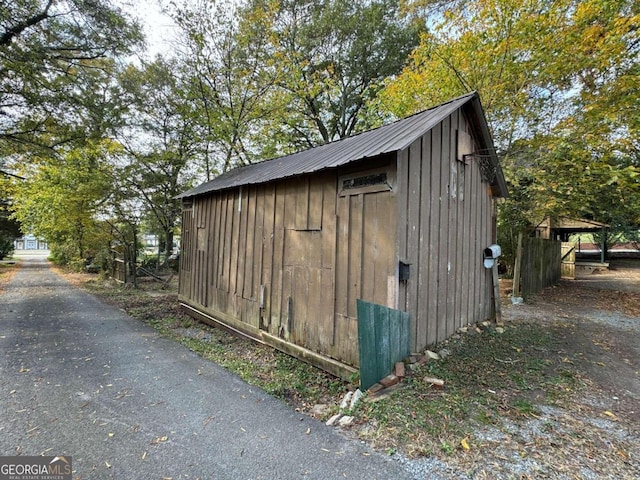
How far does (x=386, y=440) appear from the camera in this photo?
263 cm

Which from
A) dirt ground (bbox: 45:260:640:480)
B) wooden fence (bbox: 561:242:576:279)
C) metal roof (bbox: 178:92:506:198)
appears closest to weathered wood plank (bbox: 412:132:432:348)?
metal roof (bbox: 178:92:506:198)

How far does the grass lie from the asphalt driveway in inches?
11.6

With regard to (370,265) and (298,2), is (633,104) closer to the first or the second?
(370,265)

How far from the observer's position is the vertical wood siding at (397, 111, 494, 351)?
3.89 m

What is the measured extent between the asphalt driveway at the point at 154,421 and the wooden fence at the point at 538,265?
8044mm

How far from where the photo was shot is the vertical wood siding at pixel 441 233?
3.89 meters

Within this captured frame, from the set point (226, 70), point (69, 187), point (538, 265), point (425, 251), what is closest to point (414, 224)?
A: point (425, 251)

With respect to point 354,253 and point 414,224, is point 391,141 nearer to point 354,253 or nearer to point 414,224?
point 414,224

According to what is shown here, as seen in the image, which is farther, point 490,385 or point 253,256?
point 253,256

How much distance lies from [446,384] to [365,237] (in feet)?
6.19

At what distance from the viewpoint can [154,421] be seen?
3068 millimetres

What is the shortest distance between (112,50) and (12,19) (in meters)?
2.16

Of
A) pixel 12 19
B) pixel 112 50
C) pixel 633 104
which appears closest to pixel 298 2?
pixel 112 50

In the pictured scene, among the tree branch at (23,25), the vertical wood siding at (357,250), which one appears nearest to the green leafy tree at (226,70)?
the tree branch at (23,25)
